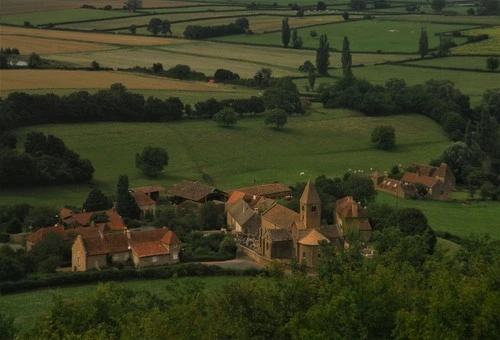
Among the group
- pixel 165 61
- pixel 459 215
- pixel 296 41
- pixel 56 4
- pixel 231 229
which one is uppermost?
pixel 56 4

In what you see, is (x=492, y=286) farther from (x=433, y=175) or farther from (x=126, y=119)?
(x=126, y=119)

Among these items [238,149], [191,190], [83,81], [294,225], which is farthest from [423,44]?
[294,225]

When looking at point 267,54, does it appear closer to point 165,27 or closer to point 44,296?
point 165,27

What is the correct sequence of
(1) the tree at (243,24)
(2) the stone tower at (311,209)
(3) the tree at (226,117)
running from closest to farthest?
(2) the stone tower at (311,209) → (3) the tree at (226,117) → (1) the tree at (243,24)

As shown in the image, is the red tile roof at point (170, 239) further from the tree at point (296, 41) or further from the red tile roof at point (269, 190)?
the tree at point (296, 41)

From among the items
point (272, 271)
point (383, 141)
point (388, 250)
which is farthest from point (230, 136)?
point (272, 271)

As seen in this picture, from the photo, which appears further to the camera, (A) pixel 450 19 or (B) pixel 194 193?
(A) pixel 450 19

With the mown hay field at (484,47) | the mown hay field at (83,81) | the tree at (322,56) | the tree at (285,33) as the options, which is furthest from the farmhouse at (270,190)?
the tree at (285,33)

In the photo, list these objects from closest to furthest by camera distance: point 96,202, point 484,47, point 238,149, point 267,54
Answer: point 96,202 → point 238,149 → point 484,47 → point 267,54
